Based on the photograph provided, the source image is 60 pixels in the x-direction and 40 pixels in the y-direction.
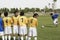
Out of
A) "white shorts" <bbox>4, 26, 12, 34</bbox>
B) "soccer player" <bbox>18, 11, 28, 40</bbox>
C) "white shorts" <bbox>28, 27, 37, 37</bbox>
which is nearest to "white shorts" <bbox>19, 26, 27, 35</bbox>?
Result: "soccer player" <bbox>18, 11, 28, 40</bbox>

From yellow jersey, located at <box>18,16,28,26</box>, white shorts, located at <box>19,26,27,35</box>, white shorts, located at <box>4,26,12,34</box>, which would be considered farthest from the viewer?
white shorts, located at <box>4,26,12,34</box>

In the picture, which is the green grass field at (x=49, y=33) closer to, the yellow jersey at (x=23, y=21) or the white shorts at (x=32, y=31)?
the white shorts at (x=32, y=31)

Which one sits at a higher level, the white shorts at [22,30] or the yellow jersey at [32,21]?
the yellow jersey at [32,21]

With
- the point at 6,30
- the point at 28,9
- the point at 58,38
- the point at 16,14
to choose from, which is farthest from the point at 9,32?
the point at 28,9

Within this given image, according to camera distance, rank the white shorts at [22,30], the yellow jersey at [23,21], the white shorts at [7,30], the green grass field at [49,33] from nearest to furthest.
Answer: the yellow jersey at [23,21]
the white shorts at [22,30]
the white shorts at [7,30]
the green grass field at [49,33]

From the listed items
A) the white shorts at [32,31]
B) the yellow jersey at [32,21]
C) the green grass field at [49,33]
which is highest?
the yellow jersey at [32,21]

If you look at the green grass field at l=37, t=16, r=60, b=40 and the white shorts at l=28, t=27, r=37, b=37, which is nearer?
the white shorts at l=28, t=27, r=37, b=37

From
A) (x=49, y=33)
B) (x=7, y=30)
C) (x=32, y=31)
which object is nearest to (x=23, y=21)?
(x=32, y=31)

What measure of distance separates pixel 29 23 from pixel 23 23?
0.38 meters

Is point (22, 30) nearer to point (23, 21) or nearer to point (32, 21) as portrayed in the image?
point (23, 21)

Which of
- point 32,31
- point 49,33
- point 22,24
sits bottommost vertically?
point 49,33

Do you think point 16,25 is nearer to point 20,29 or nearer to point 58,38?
point 20,29

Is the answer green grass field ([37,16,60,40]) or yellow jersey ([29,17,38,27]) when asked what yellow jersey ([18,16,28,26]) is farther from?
green grass field ([37,16,60,40])

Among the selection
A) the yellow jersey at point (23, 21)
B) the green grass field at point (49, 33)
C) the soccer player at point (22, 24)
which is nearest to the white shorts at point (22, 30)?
the soccer player at point (22, 24)
